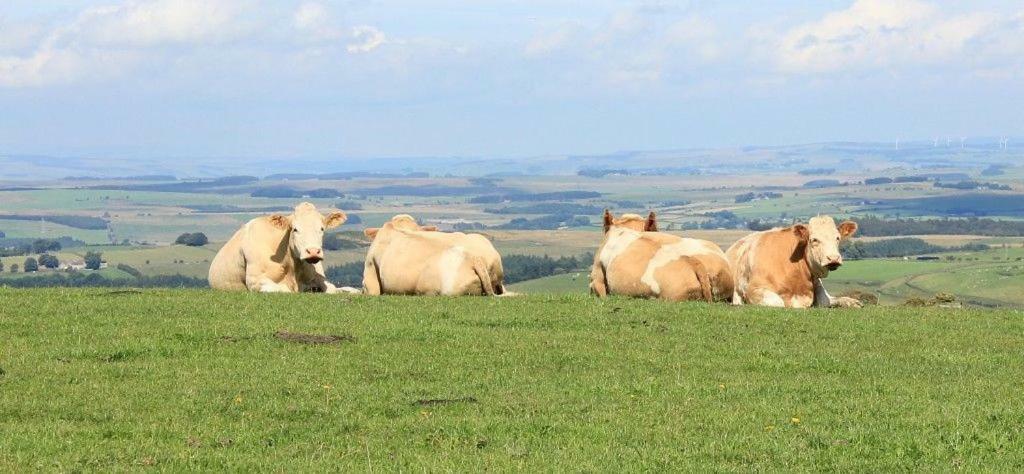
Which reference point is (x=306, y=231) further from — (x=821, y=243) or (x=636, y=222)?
(x=821, y=243)

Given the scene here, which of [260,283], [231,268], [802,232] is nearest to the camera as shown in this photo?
[802,232]

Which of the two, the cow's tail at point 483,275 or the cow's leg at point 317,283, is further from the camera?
the cow's leg at point 317,283

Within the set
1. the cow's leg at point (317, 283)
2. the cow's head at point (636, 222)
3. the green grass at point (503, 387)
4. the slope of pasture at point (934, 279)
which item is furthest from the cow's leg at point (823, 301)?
the slope of pasture at point (934, 279)

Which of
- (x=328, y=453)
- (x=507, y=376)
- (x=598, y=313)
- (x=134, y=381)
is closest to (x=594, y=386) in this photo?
(x=507, y=376)

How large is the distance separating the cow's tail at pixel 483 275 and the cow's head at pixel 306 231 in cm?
276

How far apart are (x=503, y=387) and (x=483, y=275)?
932 centimetres

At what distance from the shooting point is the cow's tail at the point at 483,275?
75.6 feet

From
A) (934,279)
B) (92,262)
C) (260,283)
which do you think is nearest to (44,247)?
(92,262)

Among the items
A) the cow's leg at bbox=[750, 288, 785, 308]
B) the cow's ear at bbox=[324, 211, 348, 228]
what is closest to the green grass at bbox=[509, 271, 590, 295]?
the cow's ear at bbox=[324, 211, 348, 228]

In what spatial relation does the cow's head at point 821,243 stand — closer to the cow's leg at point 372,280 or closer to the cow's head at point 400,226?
the cow's head at point 400,226

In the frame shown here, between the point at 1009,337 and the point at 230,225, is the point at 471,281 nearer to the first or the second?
the point at 1009,337

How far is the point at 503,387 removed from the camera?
45.2 feet

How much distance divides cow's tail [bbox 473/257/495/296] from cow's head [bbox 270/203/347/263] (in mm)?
2758

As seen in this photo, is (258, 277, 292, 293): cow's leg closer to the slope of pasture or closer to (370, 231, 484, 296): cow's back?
(370, 231, 484, 296): cow's back
